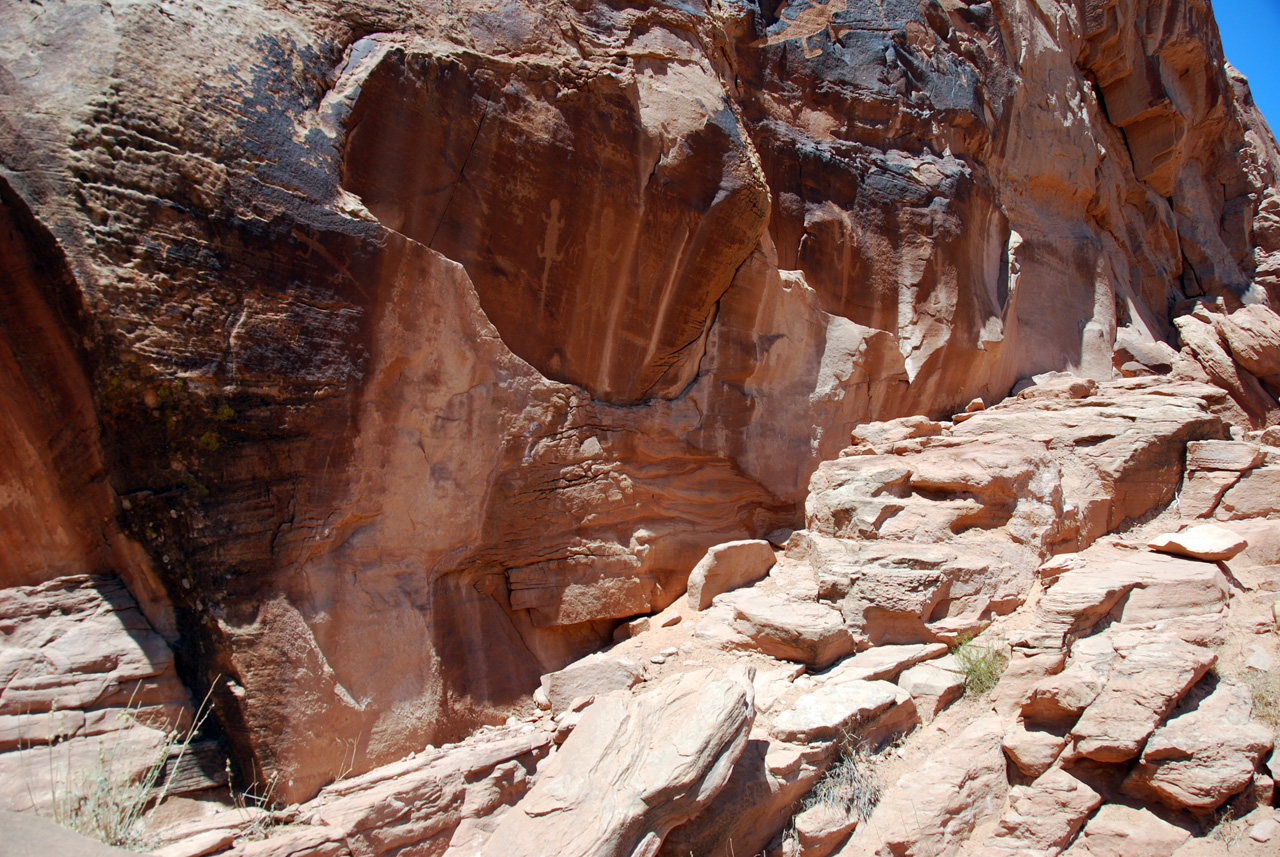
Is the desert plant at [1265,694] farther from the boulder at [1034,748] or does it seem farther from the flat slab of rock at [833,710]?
the flat slab of rock at [833,710]

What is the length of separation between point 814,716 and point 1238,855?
172 centimetres

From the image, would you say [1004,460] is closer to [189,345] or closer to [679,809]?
[679,809]

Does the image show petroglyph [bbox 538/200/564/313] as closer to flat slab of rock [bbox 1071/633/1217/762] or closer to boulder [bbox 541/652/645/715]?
boulder [bbox 541/652/645/715]

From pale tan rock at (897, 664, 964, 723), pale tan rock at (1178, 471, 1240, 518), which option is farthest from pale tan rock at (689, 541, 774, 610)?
pale tan rock at (1178, 471, 1240, 518)

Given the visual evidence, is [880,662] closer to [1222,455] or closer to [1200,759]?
[1200,759]

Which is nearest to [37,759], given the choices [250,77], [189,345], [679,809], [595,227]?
[189,345]

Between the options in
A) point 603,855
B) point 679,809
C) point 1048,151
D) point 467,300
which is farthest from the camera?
point 1048,151

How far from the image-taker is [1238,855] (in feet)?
9.91

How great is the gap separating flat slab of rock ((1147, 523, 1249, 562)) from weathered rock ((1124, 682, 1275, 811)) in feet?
4.86

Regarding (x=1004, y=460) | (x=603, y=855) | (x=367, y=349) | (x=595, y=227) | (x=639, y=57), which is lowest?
(x=603, y=855)

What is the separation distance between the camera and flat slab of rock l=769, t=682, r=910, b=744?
3.78 meters

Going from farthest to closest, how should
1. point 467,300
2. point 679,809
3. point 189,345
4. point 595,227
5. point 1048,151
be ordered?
point 1048,151
point 595,227
point 467,300
point 189,345
point 679,809

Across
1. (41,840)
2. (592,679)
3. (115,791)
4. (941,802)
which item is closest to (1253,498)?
(941,802)

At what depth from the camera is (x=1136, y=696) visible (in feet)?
11.9
